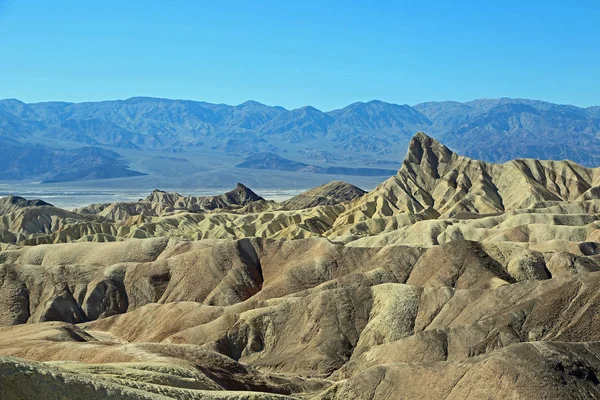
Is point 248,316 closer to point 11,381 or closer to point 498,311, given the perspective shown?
point 498,311

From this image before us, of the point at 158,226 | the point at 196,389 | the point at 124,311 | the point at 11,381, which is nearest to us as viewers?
the point at 11,381

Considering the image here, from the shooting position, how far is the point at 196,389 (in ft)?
174

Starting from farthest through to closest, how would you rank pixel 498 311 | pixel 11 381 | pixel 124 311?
pixel 124 311 → pixel 498 311 → pixel 11 381

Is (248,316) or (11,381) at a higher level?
(11,381)

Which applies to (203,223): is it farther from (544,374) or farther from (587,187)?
(544,374)

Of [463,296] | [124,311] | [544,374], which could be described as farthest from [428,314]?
[124,311]

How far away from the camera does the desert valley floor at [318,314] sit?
53.8 meters

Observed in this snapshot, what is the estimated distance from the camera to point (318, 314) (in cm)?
8050

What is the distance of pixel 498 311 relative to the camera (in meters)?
73.4

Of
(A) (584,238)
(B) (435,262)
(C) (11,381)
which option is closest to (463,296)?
(B) (435,262)

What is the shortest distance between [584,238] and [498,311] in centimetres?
4384

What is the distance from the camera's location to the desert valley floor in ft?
176

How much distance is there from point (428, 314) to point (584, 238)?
43.6 meters

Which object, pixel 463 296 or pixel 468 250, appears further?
pixel 468 250
